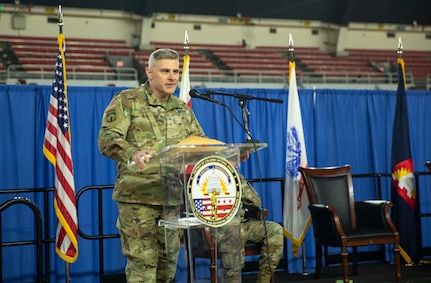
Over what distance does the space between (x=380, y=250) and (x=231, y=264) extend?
450 cm

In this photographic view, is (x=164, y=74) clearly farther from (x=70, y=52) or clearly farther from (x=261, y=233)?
(x=70, y=52)

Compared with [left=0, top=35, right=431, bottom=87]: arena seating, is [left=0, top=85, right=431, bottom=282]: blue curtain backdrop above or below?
below

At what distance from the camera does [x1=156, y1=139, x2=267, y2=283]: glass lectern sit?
2979 millimetres

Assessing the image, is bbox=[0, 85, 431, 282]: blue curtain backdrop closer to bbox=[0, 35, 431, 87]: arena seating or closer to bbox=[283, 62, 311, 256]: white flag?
bbox=[283, 62, 311, 256]: white flag

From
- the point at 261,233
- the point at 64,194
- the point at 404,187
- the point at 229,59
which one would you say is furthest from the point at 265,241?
the point at 229,59

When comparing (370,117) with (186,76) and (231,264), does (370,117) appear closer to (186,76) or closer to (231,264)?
(186,76)

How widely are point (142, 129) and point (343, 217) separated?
3.31m

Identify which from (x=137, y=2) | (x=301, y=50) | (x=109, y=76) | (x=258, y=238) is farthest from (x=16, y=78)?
(x=258, y=238)

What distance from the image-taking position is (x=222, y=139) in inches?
261

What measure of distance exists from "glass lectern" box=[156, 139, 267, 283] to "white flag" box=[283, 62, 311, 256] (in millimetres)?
3272

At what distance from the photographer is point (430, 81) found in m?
17.3

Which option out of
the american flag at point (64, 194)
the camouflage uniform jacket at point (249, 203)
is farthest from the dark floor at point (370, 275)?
the american flag at point (64, 194)

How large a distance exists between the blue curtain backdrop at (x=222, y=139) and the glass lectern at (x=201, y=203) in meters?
1.98

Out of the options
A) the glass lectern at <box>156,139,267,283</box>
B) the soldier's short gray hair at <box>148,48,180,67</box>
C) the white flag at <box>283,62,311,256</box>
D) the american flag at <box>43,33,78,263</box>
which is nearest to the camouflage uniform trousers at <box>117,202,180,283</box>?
the glass lectern at <box>156,139,267,283</box>
